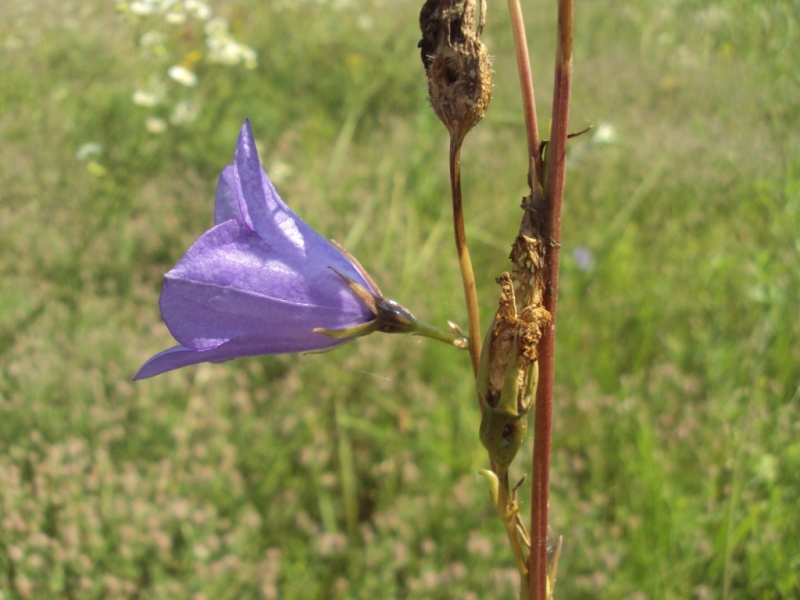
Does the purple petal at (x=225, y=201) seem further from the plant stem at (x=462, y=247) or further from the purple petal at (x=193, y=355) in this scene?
the plant stem at (x=462, y=247)

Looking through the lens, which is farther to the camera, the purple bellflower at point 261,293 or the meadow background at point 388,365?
the meadow background at point 388,365

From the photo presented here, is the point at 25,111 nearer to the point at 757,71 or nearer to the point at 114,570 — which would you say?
the point at 114,570

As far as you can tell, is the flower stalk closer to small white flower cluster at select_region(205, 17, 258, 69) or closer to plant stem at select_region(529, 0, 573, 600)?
plant stem at select_region(529, 0, 573, 600)

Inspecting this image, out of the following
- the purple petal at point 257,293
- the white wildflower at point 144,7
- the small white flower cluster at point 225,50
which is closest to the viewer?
the purple petal at point 257,293

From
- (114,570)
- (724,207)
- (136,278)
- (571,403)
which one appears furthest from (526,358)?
(724,207)

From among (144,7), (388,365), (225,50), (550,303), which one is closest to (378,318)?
(550,303)

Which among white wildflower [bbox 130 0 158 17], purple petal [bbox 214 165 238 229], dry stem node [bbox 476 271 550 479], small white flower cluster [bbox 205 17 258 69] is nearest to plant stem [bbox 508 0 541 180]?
dry stem node [bbox 476 271 550 479]

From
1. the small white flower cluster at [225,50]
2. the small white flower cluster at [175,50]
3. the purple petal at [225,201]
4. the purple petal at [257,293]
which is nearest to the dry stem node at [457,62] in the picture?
the purple petal at [257,293]
